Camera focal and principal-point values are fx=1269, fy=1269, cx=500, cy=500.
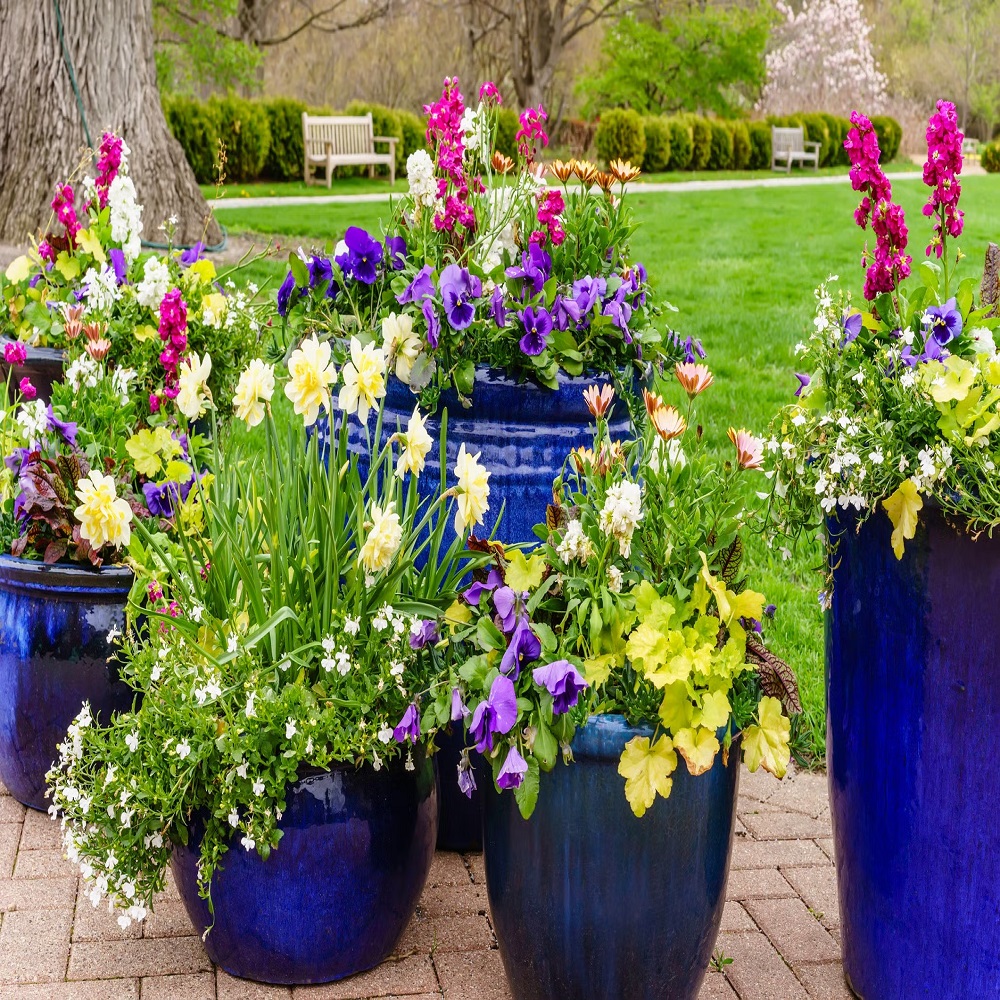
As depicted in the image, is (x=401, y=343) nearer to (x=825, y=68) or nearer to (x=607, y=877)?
(x=607, y=877)

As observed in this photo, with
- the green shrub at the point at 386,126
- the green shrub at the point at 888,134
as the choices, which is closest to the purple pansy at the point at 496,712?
the green shrub at the point at 386,126

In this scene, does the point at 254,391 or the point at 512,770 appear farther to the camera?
the point at 254,391

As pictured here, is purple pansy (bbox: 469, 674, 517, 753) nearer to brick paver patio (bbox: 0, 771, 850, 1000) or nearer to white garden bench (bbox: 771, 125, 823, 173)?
brick paver patio (bbox: 0, 771, 850, 1000)

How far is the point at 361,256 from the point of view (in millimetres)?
2572

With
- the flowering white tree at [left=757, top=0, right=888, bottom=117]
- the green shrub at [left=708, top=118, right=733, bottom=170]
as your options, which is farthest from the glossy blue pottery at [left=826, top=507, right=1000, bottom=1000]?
the flowering white tree at [left=757, top=0, right=888, bottom=117]

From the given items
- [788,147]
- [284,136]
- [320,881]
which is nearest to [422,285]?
[320,881]

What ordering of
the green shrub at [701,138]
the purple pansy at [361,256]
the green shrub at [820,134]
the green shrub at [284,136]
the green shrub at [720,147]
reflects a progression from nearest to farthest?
the purple pansy at [361,256] < the green shrub at [284,136] < the green shrub at [701,138] < the green shrub at [720,147] < the green shrub at [820,134]

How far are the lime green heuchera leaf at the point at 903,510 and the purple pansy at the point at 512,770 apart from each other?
2.14 feet

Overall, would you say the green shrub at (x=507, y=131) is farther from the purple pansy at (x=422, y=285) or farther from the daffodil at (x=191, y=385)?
the daffodil at (x=191, y=385)

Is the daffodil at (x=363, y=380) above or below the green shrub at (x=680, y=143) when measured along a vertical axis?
below

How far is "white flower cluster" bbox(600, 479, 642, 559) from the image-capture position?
1.87 meters

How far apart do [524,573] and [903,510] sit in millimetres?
596

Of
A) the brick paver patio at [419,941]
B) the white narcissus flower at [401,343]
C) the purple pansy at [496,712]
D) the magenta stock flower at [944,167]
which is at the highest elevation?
the magenta stock flower at [944,167]

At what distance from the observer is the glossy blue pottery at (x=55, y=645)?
2.73m
